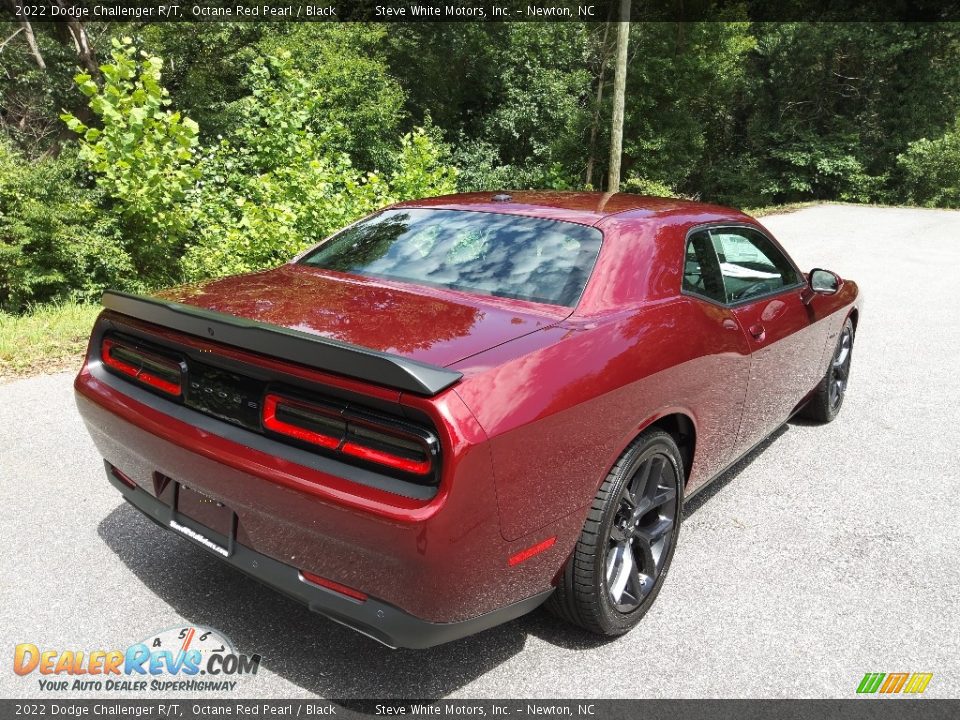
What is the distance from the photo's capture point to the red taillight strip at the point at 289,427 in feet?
6.50

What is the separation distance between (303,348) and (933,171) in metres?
32.4

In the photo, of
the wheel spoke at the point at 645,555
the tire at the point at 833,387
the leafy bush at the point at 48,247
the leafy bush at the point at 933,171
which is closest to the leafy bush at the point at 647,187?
the leafy bush at the point at 933,171

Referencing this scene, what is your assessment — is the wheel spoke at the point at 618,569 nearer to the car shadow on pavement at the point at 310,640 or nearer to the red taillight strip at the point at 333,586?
the car shadow on pavement at the point at 310,640

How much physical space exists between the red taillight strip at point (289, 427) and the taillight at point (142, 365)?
0.42 metres

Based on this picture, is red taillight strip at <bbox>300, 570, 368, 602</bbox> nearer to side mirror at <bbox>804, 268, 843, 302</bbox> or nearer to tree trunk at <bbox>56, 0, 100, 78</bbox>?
side mirror at <bbox>804, 268, 843, 302</bbox>

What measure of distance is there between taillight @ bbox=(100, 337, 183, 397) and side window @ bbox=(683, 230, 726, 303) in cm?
200

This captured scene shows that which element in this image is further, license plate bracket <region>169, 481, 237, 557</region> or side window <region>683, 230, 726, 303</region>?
side window <region>683, 230, 726, 303</region>

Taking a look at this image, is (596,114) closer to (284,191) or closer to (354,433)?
(284,191)

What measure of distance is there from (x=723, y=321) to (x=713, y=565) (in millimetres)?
1054

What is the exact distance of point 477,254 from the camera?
2.93 metres

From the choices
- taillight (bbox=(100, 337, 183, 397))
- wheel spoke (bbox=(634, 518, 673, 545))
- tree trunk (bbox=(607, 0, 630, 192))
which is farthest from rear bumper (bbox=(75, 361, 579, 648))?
tree trunk (bbox=(607, 0, 630, 192))

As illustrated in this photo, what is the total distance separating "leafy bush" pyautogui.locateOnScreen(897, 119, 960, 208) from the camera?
27375 millimetres

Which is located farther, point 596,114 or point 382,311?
point 596,114

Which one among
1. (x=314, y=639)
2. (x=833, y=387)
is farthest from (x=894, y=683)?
(x=833, y=387)
